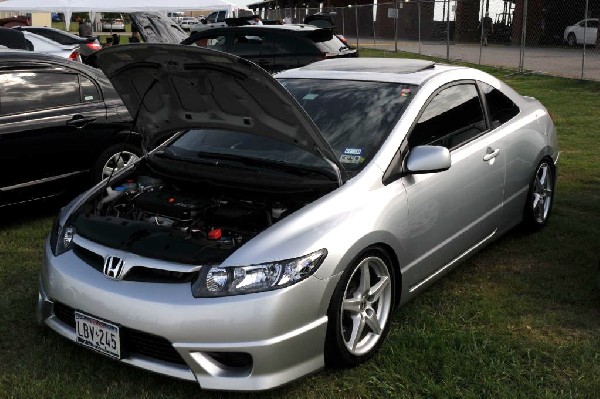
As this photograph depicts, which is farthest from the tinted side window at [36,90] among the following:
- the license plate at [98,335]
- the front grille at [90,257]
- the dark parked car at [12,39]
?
the dark parked car at [12,39]

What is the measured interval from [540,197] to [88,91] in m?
3.98

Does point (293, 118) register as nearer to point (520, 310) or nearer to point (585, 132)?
point (520, 310)

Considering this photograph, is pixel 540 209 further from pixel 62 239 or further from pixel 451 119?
pixel 62 239

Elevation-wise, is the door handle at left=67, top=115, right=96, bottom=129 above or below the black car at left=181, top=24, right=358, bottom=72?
below

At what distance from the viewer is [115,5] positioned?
21.6 m

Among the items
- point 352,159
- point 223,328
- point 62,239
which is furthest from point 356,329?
point 62,239

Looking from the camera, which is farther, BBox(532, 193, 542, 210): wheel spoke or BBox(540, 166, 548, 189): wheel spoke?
BBox(540, 166, 548, 189): wheel spoke

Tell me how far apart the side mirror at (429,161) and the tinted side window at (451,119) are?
203 millimetres

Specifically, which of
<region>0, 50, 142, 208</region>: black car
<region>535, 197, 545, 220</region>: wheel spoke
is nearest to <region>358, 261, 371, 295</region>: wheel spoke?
<region>535, 197, 545, 220</region>: wheel spoke

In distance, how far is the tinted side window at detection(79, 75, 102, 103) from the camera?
623cm

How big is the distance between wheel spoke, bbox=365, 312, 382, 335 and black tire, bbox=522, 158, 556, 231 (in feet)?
7.05

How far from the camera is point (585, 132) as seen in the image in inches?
386

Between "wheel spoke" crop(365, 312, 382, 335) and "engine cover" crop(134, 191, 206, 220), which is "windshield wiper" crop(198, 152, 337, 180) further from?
"wheel spoke" crop(365, 312, 382, 335)

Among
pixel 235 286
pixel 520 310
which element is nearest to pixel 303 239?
pixel 235 286
